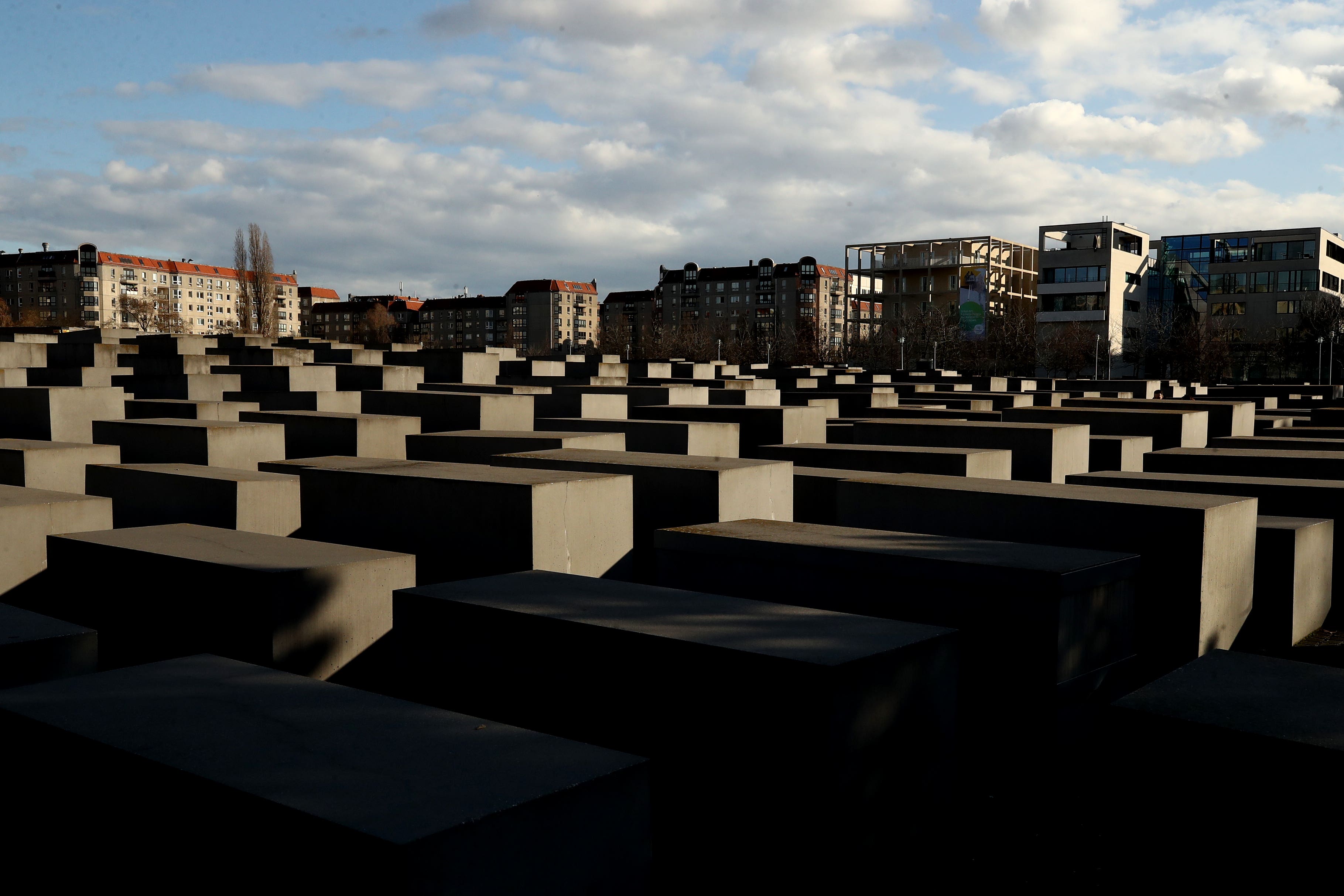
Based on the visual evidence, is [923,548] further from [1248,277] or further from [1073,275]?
[1248,277]

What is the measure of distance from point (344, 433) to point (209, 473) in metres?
2.69

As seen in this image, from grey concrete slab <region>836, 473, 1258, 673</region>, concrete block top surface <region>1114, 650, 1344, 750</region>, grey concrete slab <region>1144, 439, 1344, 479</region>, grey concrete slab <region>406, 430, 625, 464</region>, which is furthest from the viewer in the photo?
grey concrete slab <region>406, 430, 625, 464</region>

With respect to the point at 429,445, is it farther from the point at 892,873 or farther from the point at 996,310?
the point at 996,310

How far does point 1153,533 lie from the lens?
6.29m

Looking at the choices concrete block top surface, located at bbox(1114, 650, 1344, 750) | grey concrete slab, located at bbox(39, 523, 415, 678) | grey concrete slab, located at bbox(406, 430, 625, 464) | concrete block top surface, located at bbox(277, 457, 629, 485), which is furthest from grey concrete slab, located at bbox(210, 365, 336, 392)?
concrete block top surface, located at bbox(1114, 650, 1344, 750)

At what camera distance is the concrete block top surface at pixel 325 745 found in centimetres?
268

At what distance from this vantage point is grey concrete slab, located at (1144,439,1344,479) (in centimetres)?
949

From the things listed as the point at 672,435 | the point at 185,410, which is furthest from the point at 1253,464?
the point at 185,410

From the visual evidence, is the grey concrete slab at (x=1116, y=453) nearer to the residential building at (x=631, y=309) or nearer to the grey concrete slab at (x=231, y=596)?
the grey concrete slab at (x=231, y=596)

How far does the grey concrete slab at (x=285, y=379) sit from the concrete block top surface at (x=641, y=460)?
743 cm

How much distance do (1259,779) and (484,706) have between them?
118 inches

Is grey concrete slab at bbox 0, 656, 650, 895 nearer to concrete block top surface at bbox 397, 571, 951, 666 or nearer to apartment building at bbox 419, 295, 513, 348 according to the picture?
concrete block top surface at bbox 397, 571, 951, 666

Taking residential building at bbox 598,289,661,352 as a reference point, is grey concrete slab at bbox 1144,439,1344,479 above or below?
below

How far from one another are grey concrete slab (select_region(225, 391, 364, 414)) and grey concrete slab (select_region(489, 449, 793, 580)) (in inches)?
228
